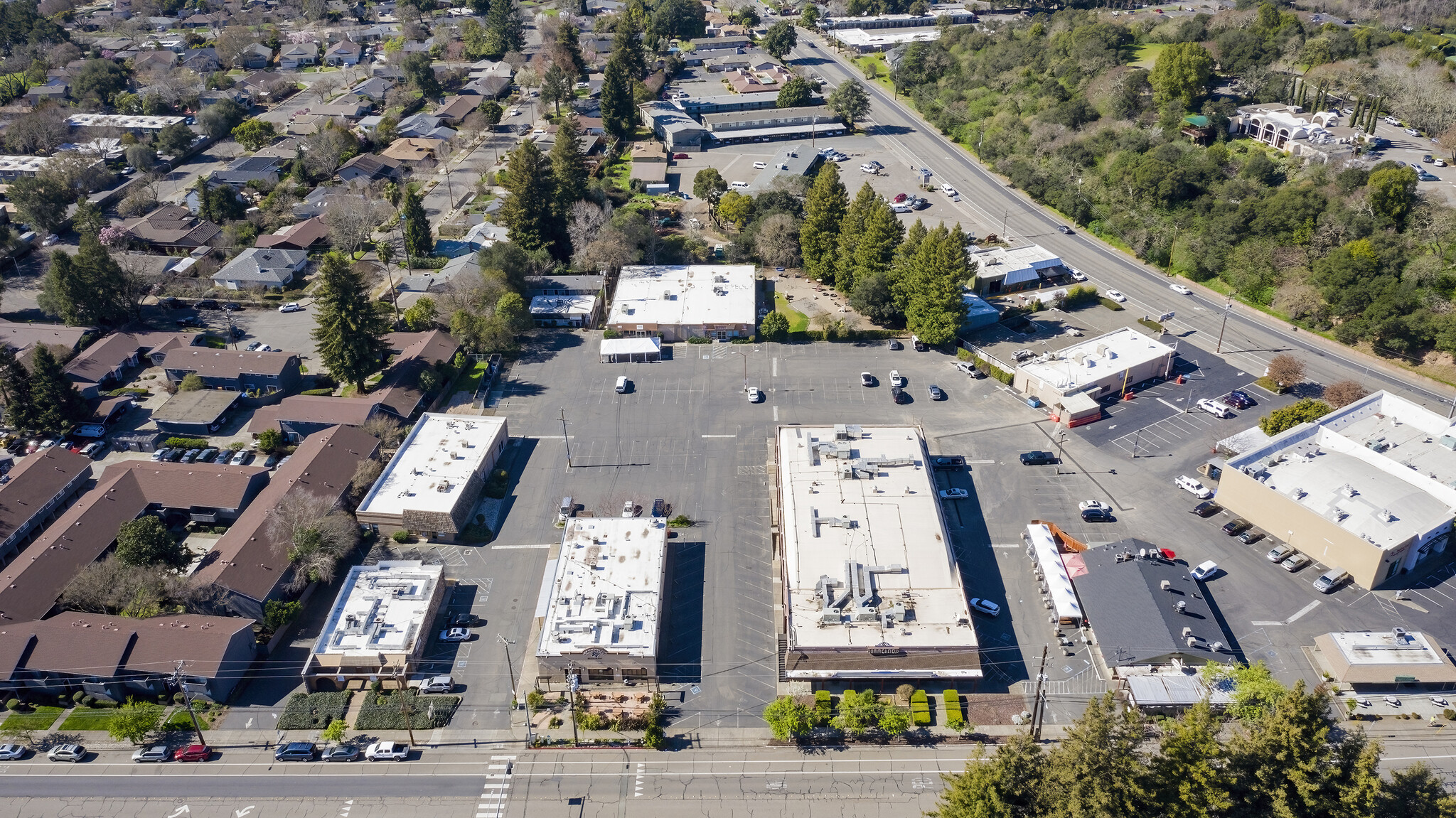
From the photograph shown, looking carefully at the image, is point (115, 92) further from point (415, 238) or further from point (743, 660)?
point (743, 660)

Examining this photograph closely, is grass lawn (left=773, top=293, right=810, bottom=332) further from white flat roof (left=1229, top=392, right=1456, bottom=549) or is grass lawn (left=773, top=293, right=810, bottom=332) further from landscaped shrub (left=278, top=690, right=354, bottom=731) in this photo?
landscaped shrub (left=278, top=690, right=354, bottom=731)

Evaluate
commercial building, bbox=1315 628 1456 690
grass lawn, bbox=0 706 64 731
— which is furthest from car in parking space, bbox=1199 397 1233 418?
grass lawn, bbox=0 706 64 731

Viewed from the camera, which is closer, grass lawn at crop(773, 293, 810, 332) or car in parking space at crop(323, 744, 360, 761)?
car in parking space at crop(323, 744, 360, 761)

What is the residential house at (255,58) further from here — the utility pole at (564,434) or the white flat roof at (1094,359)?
the white flat roof at (1094,359)

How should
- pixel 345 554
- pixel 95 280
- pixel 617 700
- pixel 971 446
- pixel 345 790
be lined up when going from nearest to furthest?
1. pixel 345 790
2. pixel 617 700
3. pixel 345 554
4. pixel 971 446
5. pixel 95 280

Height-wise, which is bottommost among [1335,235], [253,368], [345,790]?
[345,790]

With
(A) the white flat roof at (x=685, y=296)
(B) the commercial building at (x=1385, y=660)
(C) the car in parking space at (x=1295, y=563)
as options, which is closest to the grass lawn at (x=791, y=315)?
(A) the white flat roof at (x=685, y=296)

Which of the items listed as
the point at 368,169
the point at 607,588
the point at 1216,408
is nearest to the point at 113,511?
the point at 607,588

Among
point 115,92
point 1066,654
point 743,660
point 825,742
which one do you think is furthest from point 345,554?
point 115,92
